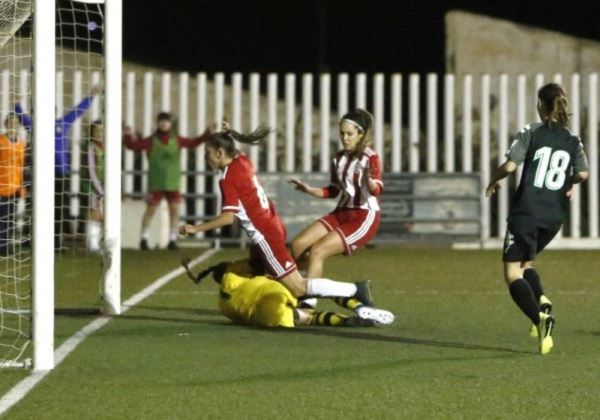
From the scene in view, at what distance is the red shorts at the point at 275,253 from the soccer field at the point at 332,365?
55cm

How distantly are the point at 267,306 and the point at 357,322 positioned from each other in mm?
688

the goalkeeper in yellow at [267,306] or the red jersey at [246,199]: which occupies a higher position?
the red jersey at [246,199]

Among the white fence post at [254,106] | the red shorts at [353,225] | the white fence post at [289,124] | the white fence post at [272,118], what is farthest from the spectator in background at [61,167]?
the red shorts at [353,225]

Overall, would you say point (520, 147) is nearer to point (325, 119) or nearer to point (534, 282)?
point (534, 282)

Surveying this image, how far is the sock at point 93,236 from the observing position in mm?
22078

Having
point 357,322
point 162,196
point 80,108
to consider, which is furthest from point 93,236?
point 357,322

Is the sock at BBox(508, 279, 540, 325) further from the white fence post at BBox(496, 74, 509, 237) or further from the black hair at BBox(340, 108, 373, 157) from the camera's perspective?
the white fence post at BBox(496, 74, 509, 237)

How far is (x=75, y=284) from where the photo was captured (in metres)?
17.0

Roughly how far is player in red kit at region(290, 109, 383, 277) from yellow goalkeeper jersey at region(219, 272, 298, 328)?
106 centimetres

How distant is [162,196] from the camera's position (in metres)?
23.9

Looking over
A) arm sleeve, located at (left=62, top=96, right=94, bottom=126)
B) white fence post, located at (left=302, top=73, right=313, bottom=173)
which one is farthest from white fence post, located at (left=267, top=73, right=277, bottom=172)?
arm sleeve, located at (left=62, top=96, right=94, bottom=126)

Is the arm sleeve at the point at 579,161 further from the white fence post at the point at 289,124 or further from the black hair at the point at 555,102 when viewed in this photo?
the white fence post at the point at 289,124

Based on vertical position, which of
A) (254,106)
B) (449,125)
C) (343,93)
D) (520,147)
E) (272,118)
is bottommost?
(520,147)

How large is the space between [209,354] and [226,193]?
210 cm
